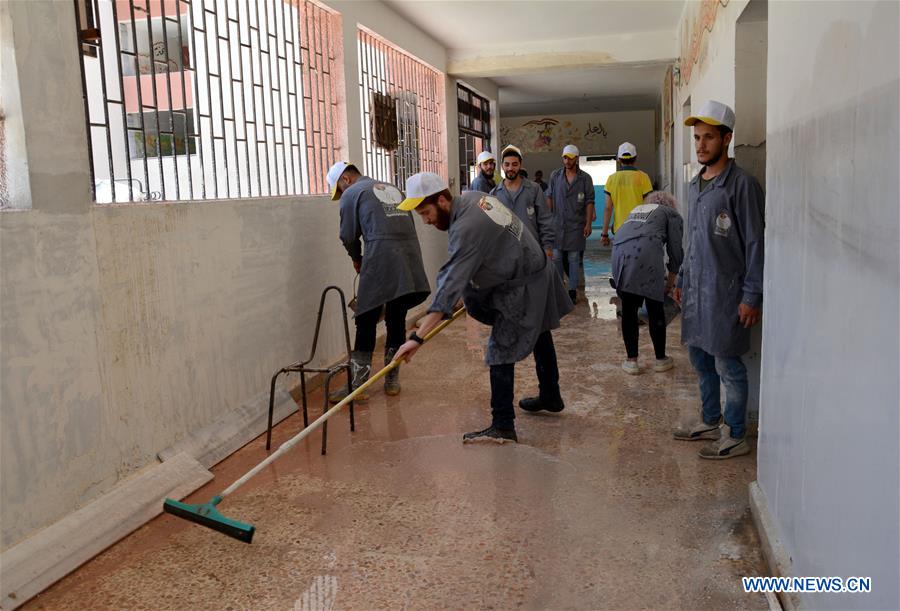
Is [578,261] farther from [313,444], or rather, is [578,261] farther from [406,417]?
[313,444]

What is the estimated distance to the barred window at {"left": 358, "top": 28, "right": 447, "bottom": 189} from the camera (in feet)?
22.4

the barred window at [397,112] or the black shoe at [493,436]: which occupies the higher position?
the barred window at [397,112]

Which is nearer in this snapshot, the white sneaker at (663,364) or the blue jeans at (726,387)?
the blue jeans at (726,387)

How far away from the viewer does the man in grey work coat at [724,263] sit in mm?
3182

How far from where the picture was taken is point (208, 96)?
14.3ft

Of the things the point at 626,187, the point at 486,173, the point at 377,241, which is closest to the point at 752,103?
the point at 377,241

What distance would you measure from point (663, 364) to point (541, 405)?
4.14 feet

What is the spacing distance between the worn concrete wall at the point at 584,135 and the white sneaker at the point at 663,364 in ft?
45.5

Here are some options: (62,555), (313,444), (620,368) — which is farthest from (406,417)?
(62,555)

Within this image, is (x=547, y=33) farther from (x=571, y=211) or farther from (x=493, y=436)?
(x=493, y=436)

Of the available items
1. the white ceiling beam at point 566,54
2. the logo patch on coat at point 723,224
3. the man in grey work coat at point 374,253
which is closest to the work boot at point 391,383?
the man in grey work coat at point 374,253

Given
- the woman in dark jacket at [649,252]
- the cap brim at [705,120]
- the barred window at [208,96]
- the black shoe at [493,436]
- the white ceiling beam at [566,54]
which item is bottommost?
the black shoe at [493,436]

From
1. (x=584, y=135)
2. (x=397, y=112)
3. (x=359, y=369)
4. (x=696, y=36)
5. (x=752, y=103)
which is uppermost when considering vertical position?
(x=584, y=135)

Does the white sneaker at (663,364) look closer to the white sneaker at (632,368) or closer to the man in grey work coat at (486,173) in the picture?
the white sneaker at (632,368)
